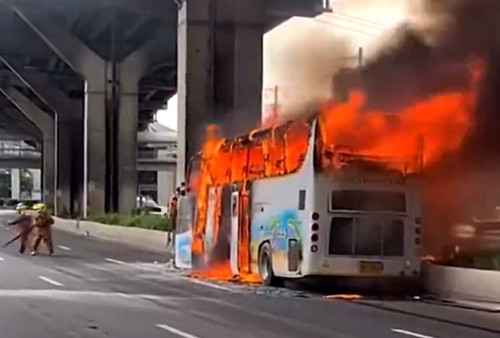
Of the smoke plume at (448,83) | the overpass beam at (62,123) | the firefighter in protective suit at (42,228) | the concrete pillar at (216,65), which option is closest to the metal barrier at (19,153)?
the overpass beam at (62,123)

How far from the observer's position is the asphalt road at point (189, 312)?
1470cm

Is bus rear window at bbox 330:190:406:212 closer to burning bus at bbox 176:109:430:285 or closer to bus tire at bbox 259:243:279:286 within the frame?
burning bus at bbox 176:109:430:285

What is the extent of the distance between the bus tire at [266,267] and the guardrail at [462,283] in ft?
9.54

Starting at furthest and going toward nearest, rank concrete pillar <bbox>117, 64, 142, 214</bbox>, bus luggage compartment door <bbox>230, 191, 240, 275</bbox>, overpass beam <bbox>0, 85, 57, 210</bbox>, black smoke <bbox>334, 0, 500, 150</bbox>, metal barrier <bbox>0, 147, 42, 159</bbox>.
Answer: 1. metal barrier <bbox>0, 147, 42, 159</bbox>
2. overpass beam <bbox>0, 85, 57, 210</bbox>
3. concrete pillar <bbox>117, 64, 142, 214</bbox>
4. bus luggage compartment door <bbox>230, 191, 240, 275</bbox>
5. black smoke <bbox>334, 0, 500, 150</bbox>

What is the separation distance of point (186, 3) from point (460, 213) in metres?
19.2

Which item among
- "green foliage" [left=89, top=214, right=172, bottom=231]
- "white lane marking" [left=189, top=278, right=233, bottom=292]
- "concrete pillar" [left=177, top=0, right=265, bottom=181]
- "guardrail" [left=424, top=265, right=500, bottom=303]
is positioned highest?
"concrete pillar" [left=177, top=0, right=265, bottom=181]

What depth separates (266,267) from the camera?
896 inches

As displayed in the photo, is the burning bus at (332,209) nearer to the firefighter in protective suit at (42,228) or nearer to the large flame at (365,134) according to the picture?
the large flame at (365,134)

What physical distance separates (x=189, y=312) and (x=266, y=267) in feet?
18.9

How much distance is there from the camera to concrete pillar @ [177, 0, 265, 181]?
38906 millimetres

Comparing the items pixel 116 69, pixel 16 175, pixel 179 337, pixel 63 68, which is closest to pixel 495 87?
pixel 179 337

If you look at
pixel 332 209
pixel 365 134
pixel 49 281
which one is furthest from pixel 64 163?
pixel 332 209

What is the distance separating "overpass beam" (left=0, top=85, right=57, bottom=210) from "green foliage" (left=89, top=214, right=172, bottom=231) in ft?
117

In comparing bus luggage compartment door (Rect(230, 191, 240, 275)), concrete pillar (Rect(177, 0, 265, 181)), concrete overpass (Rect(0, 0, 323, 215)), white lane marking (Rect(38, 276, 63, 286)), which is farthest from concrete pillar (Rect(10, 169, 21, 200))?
bus luggage compartment door (Rect(230, 191, 240, 275))
